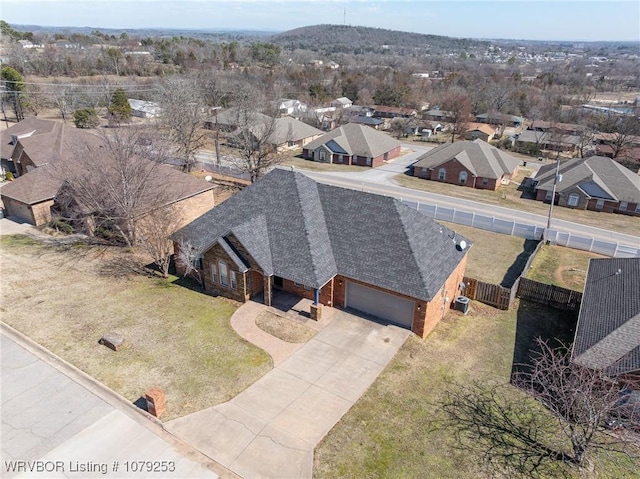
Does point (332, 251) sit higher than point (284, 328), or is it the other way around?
point (332, 251)

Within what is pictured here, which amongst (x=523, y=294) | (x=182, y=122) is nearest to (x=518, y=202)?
(x=523, y=294)

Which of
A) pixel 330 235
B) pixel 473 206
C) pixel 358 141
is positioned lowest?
pixel 473 206

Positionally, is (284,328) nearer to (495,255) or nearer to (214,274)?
(214,274)

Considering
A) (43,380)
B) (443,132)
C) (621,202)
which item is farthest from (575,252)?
(443,132)

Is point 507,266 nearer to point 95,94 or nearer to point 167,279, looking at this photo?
point 167,279

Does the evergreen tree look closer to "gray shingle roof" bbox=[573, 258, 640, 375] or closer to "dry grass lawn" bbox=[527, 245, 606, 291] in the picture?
"dry grass lawn" bbox=[527, 245, 606, 291]

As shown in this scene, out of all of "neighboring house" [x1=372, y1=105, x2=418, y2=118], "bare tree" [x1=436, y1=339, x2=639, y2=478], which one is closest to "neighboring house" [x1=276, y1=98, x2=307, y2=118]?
"neighboring house" [x1=372, y1=105, x2=418, y2=118]
